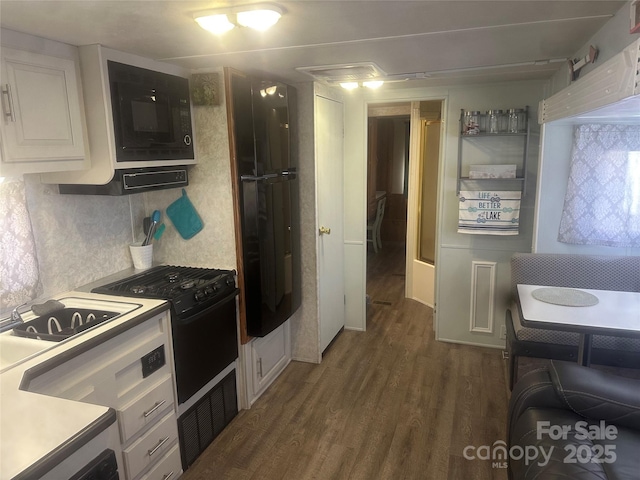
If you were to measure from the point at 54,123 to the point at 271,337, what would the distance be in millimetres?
1875

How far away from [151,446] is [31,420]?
3.20 ft

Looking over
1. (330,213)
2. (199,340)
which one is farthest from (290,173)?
(199,340)

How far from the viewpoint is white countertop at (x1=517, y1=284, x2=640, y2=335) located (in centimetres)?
206

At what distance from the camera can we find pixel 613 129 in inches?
103

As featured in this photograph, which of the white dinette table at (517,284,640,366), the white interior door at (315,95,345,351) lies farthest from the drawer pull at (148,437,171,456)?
the white dinette table at (517,284,640,366)

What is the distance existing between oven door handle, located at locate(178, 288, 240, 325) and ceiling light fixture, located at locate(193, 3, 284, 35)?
1.34 metres

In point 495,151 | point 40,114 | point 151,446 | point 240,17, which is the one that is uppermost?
point 240,17

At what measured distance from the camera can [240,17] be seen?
1556 millimetres

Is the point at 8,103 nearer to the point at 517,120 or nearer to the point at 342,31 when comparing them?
the point at 342,31

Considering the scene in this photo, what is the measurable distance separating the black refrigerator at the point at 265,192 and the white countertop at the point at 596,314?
58.8 inches

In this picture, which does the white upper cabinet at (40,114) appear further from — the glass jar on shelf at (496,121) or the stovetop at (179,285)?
the glass jar on shelf at (496,121)

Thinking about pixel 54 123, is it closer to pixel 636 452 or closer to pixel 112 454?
pixel 112 454

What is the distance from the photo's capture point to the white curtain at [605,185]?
2.64m

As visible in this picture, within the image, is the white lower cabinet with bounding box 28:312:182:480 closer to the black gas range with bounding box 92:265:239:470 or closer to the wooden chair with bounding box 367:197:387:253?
the black gas range with bounding box 92:265:239:470
